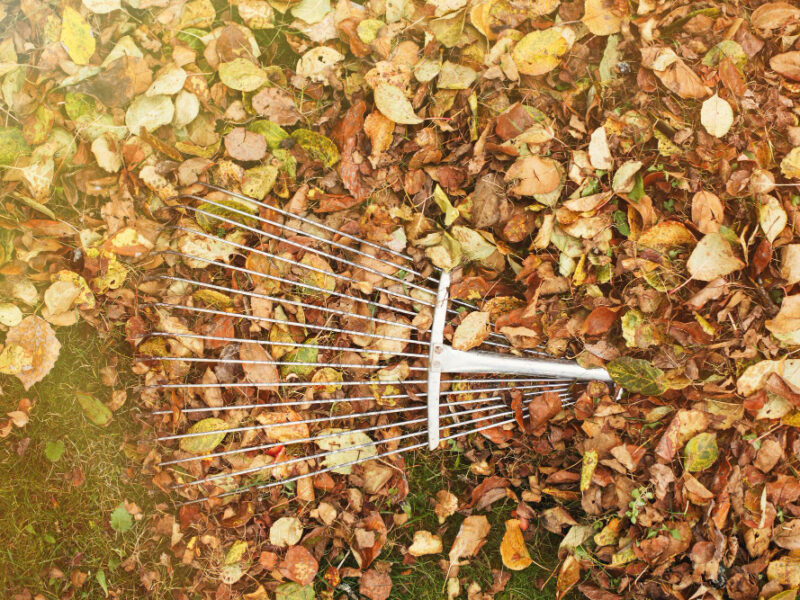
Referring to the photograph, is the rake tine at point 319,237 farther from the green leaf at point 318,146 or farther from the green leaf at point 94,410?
the green leaf at point 94,410

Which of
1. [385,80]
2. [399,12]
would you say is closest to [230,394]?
[385,80]

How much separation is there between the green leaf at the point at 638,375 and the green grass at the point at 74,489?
1710mm

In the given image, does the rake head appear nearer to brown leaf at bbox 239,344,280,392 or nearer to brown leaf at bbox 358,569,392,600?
brown leaf at bbox 239,344,280,392

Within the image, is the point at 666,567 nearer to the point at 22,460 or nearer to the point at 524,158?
the point at 524,158

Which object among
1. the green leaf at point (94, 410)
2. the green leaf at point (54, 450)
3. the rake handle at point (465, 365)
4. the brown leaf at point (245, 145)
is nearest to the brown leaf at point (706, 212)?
the rake handle at point (465, 365)

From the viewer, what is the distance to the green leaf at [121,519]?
2.10 metres

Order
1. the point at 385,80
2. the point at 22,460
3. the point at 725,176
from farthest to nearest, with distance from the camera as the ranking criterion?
the point at 22,460 < the point at 385,80 < the point at 725,176

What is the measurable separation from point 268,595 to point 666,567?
1.34m

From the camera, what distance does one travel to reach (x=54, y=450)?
6.98ft

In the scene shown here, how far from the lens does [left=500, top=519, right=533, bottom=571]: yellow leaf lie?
196cm

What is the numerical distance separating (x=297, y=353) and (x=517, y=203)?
91cm

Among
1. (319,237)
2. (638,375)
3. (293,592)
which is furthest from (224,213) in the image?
(638,375)

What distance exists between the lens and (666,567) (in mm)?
1804

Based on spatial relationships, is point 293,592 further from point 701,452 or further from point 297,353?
point 701,452
